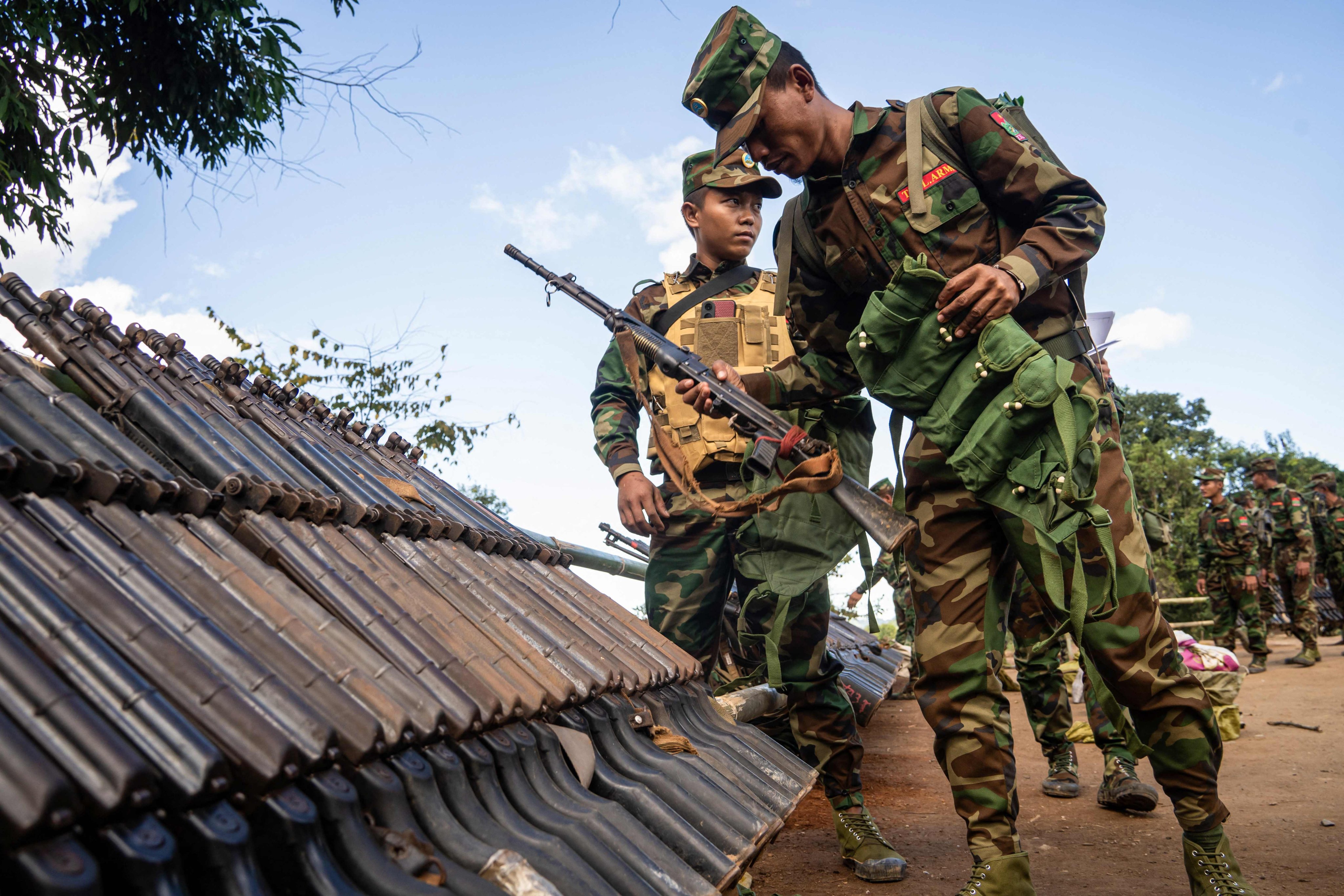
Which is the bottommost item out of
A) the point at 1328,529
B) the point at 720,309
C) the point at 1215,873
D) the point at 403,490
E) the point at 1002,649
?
the point at 1215,873

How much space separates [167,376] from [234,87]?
6.79 m

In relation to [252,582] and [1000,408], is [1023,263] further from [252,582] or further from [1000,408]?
[252,582]

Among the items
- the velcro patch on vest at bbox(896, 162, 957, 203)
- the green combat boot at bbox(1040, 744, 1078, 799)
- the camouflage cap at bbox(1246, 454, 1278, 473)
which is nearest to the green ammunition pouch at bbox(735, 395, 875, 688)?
the velcro patch on vest at bbox(896, 162, 957, 203)

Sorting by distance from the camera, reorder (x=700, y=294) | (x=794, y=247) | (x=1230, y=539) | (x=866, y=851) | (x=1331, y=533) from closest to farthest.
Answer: (x=794, y=247) < (x=866, y=851) < (x=700, y=294) < (x=1230, y=539) < (x=1331, y=533)

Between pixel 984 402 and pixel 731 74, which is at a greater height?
pixel 731 74

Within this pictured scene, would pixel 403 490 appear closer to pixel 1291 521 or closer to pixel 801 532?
pixel 801 532

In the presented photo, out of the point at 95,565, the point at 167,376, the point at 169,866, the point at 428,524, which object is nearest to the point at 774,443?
the point at 428,524

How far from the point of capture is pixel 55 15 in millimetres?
7285

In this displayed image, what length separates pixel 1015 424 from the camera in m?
2.76

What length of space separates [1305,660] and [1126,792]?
9486 millimetres

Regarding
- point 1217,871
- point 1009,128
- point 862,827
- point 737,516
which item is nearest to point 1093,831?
point 862,827

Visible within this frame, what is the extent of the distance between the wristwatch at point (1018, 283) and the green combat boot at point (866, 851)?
2.09m

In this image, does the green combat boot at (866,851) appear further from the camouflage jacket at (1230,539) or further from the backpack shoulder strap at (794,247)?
the camouflage jacket at (1230,539)

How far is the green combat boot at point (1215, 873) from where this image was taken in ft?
9.05
